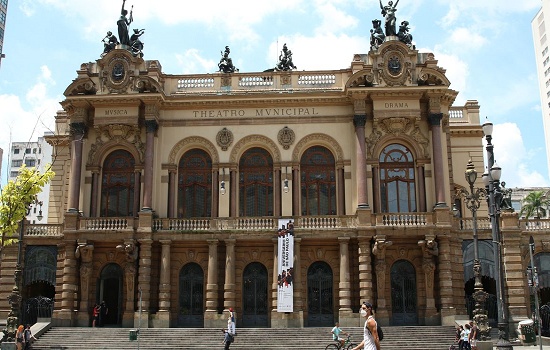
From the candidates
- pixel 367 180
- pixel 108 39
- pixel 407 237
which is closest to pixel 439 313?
pixel 407 237

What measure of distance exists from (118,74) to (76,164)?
5906mm

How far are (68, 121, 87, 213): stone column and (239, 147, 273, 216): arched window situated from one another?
9459 mm

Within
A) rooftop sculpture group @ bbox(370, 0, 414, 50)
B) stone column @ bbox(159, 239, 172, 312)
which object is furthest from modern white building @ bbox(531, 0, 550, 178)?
stone column @ bbox(159, 239, 172, 312)

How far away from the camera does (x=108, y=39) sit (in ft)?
124

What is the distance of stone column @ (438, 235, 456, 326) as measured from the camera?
1246 inches

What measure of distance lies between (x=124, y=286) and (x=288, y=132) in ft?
42.5

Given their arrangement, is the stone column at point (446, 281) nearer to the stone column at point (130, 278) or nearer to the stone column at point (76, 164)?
the stone column at point (130, 278)

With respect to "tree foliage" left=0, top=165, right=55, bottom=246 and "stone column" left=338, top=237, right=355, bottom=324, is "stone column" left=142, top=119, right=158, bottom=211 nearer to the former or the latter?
"tree foliage" left=0, top=165, right=55, bottom=246

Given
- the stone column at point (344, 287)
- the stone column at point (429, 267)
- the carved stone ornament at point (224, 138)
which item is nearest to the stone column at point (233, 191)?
the carved stone ornament at point (224, 138)

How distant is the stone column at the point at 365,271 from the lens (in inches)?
1271

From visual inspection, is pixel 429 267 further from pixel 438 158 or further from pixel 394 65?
pixel 394 65

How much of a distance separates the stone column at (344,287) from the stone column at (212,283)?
678 cm

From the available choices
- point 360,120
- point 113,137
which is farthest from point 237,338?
point 113,137

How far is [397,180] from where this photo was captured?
35.1 m
